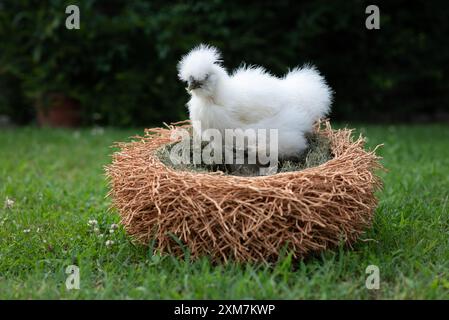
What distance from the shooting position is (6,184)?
5055mm

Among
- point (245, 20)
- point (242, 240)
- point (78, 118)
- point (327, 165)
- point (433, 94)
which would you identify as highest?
point (245, 20)

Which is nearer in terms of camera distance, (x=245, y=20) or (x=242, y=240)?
(x=242, y=240)

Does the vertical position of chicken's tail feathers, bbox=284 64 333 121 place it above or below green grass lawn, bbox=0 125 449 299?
above

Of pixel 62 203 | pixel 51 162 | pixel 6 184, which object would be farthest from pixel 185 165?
pixel 51 162

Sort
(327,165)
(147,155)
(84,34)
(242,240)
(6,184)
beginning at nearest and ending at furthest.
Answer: (242,240) < (327,165) < (147,155) < (6,184) < (84,34)

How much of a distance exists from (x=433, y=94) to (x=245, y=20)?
12.7 feet

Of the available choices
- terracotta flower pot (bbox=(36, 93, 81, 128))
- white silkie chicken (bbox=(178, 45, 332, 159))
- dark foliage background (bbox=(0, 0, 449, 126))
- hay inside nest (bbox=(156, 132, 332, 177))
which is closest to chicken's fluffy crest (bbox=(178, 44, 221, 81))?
white silkie chicken (bbox=(178, 45, 332, 159))

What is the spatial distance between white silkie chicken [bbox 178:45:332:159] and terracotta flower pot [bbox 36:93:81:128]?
5952 millimetres

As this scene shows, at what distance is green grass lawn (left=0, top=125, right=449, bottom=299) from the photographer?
279cm

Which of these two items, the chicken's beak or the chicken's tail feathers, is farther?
the chicken's tail feathers

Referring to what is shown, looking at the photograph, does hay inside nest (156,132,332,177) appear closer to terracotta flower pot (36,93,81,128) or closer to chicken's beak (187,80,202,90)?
chicken's beak (187,80,202,90)

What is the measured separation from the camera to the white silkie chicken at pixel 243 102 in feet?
11.2

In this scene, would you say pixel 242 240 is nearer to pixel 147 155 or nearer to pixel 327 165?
pixel 327 165
